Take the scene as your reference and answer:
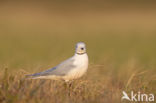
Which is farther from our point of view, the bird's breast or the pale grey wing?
the pale grey wing

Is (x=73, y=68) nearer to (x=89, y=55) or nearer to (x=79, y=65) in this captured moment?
(x=79, y=65)

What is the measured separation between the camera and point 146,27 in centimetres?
2345

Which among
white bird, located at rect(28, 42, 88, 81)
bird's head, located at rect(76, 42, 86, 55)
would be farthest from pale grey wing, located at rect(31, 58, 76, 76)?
bird's head, located at rect(76, 42, 86, 55)

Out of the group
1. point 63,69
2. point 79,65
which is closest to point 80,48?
point 79,65

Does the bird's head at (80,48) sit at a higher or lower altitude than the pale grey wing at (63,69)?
higher

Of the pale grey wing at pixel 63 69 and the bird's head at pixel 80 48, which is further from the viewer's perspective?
the pale grey wing at pixel 63 69

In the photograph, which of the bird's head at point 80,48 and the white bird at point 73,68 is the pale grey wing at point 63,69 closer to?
the white bird at point 73,68

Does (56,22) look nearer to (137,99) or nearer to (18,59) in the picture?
(18,59)

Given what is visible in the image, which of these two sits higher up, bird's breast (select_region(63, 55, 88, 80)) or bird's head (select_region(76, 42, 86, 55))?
bird's head (select_region(76, 42, 86, 55))

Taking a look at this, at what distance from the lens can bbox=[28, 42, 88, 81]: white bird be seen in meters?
5.09

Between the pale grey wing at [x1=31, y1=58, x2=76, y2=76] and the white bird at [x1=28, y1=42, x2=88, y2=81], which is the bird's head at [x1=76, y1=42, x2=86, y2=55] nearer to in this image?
the white bird at [x1=28, y1=42, x2=88, y2=81]

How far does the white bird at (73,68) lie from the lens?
16.7 ft

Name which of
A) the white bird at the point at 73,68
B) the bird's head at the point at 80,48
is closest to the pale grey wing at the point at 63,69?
the white bird at the point at 73,68

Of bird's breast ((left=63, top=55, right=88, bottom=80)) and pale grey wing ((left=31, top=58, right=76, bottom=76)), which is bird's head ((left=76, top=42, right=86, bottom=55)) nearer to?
bird's breast ((left=63, top=55, right=88, bottom=80))
